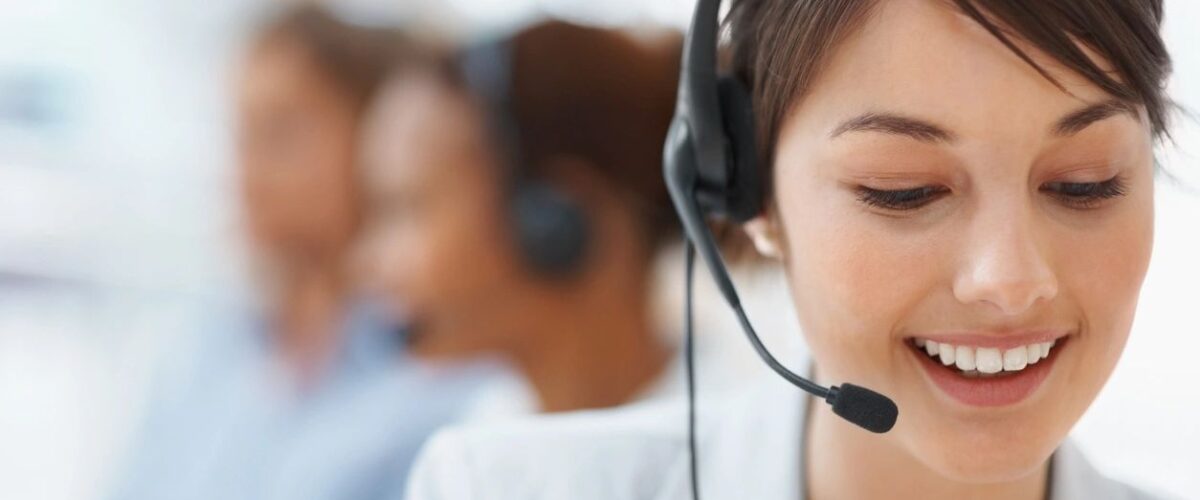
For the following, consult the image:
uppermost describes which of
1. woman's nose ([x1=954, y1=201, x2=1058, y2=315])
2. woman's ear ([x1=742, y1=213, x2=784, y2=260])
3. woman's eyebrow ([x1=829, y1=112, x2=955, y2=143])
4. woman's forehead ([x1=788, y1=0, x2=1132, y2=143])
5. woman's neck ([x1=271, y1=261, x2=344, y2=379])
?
woman's forehead ([x1=788, y1=0, x2=1132, y2=143])

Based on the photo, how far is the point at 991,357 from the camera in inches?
28.4

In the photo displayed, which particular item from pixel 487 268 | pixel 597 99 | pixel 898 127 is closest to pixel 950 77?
pixel 898 127

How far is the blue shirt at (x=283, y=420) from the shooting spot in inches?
67.4

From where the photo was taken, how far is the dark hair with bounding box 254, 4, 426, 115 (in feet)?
5.80

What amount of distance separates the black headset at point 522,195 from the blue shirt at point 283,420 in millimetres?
225

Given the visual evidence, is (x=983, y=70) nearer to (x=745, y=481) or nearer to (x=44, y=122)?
(x=745, y=481)

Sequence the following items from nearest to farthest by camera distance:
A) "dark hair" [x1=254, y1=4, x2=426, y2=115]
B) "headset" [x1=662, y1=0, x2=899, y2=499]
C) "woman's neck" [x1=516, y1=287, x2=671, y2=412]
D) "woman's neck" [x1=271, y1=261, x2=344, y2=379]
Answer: "headset" [x1=662, y1=0, x2=899, y2=499] → "woman's neck" [x1=516, y1=287, x2=671, y2=412] → "dark hair" [x1=254, y1=4, x2=426, y2=115] → "woman's neck" [x1=271, y1=261, x2=344, y2=379]

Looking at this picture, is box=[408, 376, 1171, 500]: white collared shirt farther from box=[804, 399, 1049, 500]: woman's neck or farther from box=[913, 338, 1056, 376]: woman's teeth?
box=[913, 338, 1056, 376]: woman's teeth

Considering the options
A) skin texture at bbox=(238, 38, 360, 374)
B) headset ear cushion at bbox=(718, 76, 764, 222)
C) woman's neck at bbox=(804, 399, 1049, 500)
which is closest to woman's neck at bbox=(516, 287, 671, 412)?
skin texture at bbox=(238, 38, 360, 374)

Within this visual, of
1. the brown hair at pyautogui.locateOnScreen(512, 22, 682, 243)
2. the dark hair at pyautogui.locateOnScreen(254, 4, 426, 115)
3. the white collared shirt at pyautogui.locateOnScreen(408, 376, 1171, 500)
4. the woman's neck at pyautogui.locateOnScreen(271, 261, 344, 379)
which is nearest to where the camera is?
the white collared shirt at pyautogui.locateOnScreen(408, 376, 1171, 500)

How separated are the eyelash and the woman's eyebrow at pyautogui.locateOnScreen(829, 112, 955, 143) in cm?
3

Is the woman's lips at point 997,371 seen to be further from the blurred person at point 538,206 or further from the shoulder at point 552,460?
the blurred person at point 538,206

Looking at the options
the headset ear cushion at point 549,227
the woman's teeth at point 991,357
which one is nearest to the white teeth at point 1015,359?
the woman's teeth at point 991,357

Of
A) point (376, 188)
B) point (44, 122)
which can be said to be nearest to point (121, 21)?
point (44, 122)
